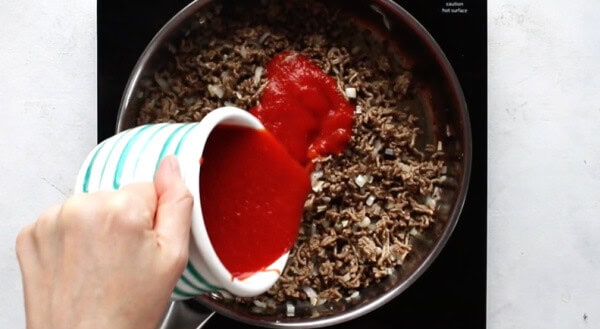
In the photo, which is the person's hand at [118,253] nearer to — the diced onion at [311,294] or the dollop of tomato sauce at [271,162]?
the dollop of tomato sauce at [271,162]

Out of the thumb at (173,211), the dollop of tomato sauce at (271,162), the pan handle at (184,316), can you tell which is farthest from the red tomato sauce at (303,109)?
the thumb at (173,211)

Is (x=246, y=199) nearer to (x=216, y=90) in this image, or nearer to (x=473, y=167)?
(x=216, y=90)

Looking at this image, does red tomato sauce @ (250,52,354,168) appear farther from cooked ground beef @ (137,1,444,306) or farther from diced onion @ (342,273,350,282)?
diced onion @ (342,273,350,282)

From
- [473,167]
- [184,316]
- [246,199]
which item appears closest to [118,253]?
[246,199]

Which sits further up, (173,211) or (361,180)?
(173,211)

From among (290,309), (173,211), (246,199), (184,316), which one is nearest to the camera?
(173,211)

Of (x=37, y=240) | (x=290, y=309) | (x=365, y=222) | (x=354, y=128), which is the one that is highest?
(x=37, y=240)

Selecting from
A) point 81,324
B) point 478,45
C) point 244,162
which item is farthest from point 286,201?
point 478,45
